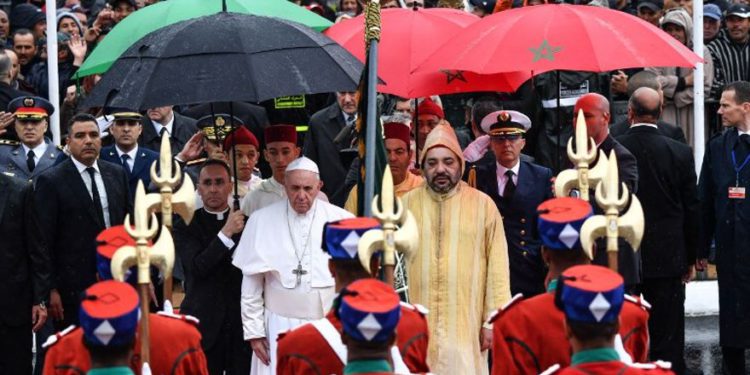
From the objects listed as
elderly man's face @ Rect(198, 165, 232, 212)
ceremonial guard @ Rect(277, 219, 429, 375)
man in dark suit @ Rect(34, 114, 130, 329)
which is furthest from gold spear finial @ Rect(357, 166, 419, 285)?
man in dark suit @ Rect(34, 114, 130, 329)

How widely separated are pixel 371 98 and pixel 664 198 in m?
4.08

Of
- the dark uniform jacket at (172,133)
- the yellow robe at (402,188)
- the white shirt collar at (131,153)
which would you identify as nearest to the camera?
the yellow robe at (402,188)

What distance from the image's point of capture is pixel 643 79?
14094mm

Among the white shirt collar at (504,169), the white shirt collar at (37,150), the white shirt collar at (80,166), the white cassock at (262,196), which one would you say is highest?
the white shirt collar at (37,150)

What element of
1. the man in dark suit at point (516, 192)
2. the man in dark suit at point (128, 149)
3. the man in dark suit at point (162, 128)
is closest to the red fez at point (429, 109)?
the man in dark suit at point (516, 192)

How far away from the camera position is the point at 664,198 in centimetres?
1359

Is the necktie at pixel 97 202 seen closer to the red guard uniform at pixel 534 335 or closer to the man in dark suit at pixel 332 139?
the man in dark suit at pixel 332 139

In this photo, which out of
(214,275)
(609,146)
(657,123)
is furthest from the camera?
(657,123)

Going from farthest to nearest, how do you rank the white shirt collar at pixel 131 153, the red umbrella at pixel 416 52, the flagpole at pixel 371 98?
the white shirt collar at pixel 131 153 < the red umbrella at pixel 416 52 < the flagpole at pixel 371 98

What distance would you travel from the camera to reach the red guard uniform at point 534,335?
861cm

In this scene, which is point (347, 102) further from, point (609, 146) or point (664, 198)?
point (609, 146)

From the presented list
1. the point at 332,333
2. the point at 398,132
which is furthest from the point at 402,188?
the point at 332,333

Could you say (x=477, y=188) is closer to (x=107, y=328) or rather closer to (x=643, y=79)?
(x=643, y=79)

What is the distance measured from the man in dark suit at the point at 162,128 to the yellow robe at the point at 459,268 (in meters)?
4.53
